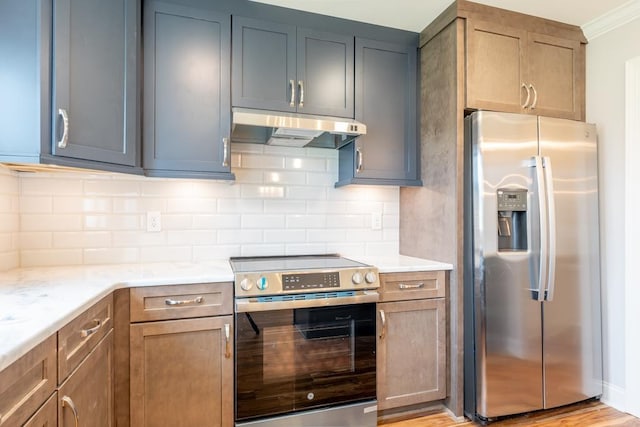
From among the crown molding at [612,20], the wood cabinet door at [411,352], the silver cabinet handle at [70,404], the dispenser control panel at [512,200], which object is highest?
the crown molding at [612,20]

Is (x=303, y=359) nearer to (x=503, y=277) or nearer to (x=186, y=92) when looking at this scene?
(x=503, y=277)

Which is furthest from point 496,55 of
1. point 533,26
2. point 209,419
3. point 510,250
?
point 209,419

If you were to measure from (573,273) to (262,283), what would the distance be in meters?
1.86

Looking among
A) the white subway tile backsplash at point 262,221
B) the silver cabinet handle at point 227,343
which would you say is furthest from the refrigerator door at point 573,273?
the silver cabinet handle at point 227,343

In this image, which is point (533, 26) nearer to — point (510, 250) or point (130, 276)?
point (510, 250)

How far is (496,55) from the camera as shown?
6.96 ft

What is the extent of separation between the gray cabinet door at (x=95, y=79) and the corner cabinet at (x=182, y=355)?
28.3 inches

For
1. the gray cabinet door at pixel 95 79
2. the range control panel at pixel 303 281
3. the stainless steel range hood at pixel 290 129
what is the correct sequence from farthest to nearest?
1. the stainless steel range hood at pixel 290 129
2. the range control panel at pixel 303 281
3. the gray cabinet door at pixel 95 79

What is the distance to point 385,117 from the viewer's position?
7.68 ft

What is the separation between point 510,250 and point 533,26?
1.43 m

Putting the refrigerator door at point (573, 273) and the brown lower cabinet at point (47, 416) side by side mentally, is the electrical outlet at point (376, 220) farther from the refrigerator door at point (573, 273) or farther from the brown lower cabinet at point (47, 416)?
the brown lower cabinet at point (47, 416)

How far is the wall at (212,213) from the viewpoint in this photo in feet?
6.54

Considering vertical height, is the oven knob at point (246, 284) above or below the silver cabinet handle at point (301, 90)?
below

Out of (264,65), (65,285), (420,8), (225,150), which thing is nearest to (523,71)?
(420,8)
